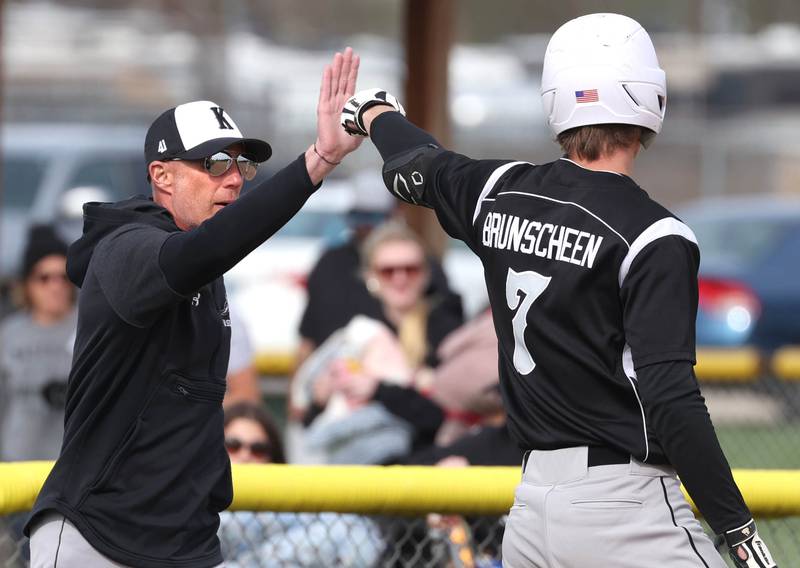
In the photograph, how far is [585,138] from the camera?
3084 millimetres

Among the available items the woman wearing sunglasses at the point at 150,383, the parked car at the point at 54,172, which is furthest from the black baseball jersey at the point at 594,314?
the parked car at the point at 54,172

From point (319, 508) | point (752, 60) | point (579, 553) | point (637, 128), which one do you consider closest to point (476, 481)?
point (319, 508)

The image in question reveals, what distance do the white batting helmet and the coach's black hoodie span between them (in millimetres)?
588

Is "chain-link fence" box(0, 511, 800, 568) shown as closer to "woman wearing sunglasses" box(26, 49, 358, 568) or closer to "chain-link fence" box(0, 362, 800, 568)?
"chain-link fence" box(0, 362, 800, 568)

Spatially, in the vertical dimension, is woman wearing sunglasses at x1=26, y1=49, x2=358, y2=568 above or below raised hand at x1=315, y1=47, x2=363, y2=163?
below

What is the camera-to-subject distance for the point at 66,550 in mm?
3143

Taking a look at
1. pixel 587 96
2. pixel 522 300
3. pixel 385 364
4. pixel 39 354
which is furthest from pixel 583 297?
pixel 39 354

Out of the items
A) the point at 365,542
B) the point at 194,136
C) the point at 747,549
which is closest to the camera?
the point at 747,549

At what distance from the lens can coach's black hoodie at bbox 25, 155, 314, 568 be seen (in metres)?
3.11

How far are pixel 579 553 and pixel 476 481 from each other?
97cm

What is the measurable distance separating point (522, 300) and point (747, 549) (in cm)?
69

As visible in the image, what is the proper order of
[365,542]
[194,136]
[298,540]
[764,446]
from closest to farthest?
1. [194,136]
2. [365,542]
3. [298,540]
4. [764,446]

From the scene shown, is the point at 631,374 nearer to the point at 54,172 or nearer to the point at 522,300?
the point at 522,300

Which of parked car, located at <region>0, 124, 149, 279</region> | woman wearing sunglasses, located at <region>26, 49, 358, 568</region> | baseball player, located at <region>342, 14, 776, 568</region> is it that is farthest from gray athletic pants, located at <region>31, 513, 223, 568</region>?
parked car, located at <region>0, 124, 149, 279</region>
